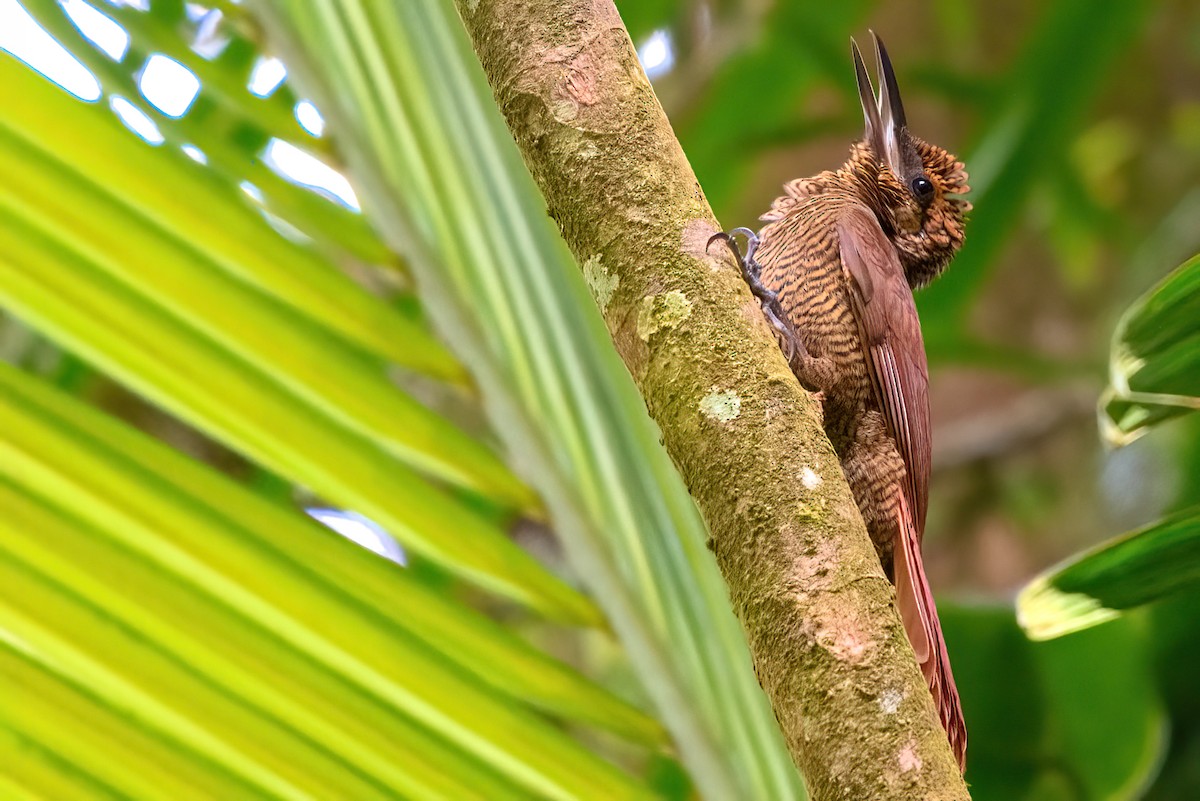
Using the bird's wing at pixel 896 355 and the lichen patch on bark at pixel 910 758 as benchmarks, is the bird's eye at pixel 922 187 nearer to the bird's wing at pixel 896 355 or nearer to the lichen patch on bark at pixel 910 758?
the bird's wing at pixel 896 355

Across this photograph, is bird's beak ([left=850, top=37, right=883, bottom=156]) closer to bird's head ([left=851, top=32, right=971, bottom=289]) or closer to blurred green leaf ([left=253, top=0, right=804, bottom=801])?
bird's head ([left=851, top=32, right=971, bottom=289])

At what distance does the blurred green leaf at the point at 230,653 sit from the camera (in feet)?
2.92

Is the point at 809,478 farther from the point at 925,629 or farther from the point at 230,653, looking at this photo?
the point at 925,629

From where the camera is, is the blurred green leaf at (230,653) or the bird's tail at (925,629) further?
the bird's tail at (925,629)

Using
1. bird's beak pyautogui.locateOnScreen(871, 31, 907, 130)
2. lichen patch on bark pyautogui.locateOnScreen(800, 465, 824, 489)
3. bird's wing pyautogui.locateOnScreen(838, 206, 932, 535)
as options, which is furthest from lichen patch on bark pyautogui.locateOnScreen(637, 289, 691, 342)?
bird's beak pyautogui.locateOnScreen(871, 31, 907, 130)

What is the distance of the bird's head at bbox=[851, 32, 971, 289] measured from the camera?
259 centimetres

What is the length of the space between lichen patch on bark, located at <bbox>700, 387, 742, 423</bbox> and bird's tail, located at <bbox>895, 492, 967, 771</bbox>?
1.95ft

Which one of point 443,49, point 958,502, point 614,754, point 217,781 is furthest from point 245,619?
point 958,502

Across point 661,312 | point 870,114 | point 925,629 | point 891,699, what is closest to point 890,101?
point 870,114

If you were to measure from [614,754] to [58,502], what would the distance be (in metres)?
2.27

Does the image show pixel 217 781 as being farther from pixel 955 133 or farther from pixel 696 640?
pixel 955 133

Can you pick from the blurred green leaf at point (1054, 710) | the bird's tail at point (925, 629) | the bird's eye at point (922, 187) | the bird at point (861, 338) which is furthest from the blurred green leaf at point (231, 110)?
the bird's eye at point (922, 187)

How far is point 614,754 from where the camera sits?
9.84 ft

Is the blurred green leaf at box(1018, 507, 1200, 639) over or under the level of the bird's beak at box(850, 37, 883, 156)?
A: under
